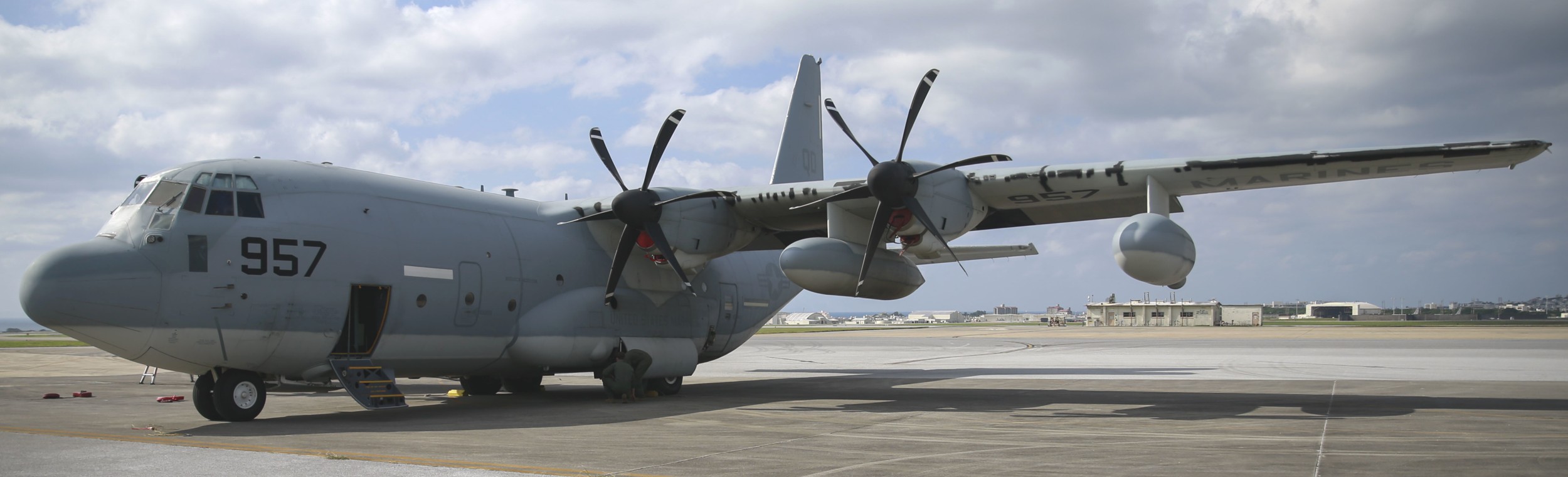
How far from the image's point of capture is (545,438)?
1075 centimetres

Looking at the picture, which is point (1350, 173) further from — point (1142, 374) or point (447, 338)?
point (447, 338)

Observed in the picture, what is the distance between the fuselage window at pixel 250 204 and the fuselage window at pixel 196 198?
39cm

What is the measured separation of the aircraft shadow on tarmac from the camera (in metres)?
12.7

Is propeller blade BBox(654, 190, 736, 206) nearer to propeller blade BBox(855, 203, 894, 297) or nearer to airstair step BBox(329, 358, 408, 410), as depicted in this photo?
propeller blade BBox(855, 203, 894, 297)

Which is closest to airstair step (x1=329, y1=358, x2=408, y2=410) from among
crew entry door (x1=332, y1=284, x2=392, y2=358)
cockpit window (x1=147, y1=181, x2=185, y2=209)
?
crew entry door (x1=332, y1=284, x2=392, y2=358)

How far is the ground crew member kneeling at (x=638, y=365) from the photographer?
17.1 m

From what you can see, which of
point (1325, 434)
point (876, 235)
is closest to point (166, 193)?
point (876, 235)

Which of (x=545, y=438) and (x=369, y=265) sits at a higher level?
(x=369, y=265)

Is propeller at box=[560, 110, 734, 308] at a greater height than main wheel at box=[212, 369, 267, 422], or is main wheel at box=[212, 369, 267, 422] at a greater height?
propeller at box=[560, 110, 734, 308]

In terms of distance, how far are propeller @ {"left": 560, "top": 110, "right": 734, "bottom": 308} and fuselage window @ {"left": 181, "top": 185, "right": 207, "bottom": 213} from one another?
5828mm

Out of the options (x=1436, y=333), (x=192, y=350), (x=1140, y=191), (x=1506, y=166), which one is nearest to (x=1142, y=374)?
(x=1140, y=191)

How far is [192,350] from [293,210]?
2.13 metres

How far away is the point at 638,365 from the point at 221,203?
691 centimetres

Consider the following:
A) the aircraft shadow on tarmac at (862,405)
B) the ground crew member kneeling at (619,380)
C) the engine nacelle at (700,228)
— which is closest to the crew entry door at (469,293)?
the aircraft shadow on tarmac at (862,405)
